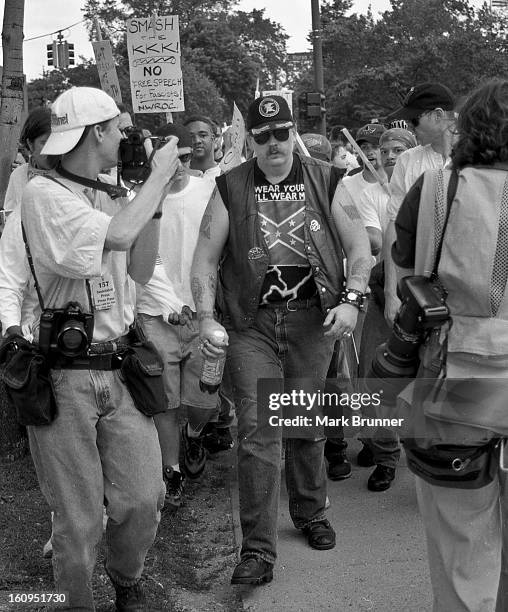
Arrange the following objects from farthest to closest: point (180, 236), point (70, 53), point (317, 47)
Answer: point (70, 53) → point (317, 47) → point (180, 236)

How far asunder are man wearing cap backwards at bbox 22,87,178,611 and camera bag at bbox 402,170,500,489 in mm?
1158

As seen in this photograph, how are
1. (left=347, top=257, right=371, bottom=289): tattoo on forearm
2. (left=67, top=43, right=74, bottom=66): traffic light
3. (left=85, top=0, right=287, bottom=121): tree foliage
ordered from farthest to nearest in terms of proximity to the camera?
(left=85, top=0, right=287, bottom=121): tree foliage < (left=67, top=43, right=74, bottom=66): traffic light < (left=347, top=257, right=371, bottom=289): tattoo on forearm

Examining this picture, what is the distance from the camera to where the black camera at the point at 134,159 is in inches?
144

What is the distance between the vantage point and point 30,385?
11.4ft

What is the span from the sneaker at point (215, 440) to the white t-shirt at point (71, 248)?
9.54ft

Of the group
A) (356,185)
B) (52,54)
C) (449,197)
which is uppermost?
(52,54)

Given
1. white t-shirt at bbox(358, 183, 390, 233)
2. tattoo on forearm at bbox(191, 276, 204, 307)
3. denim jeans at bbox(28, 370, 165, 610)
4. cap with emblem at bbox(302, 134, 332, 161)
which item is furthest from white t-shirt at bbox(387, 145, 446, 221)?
denim jeans at bbox(28, 370, 165, 610)

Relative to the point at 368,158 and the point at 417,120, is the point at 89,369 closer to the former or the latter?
the point at 417,120

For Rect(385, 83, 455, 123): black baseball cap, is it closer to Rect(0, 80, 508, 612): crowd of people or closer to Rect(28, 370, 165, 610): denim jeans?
Rect(0, 80, 508, 612): crowd of people

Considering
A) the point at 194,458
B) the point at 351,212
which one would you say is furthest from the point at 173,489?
the point at 351,212

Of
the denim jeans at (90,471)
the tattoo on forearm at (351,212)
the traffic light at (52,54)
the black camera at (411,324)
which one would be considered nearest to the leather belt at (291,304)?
the tattoo on forearm at (351,212)

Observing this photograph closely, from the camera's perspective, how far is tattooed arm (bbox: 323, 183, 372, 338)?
14.1ft

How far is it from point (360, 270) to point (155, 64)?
3.44m

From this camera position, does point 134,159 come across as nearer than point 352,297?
Yes
